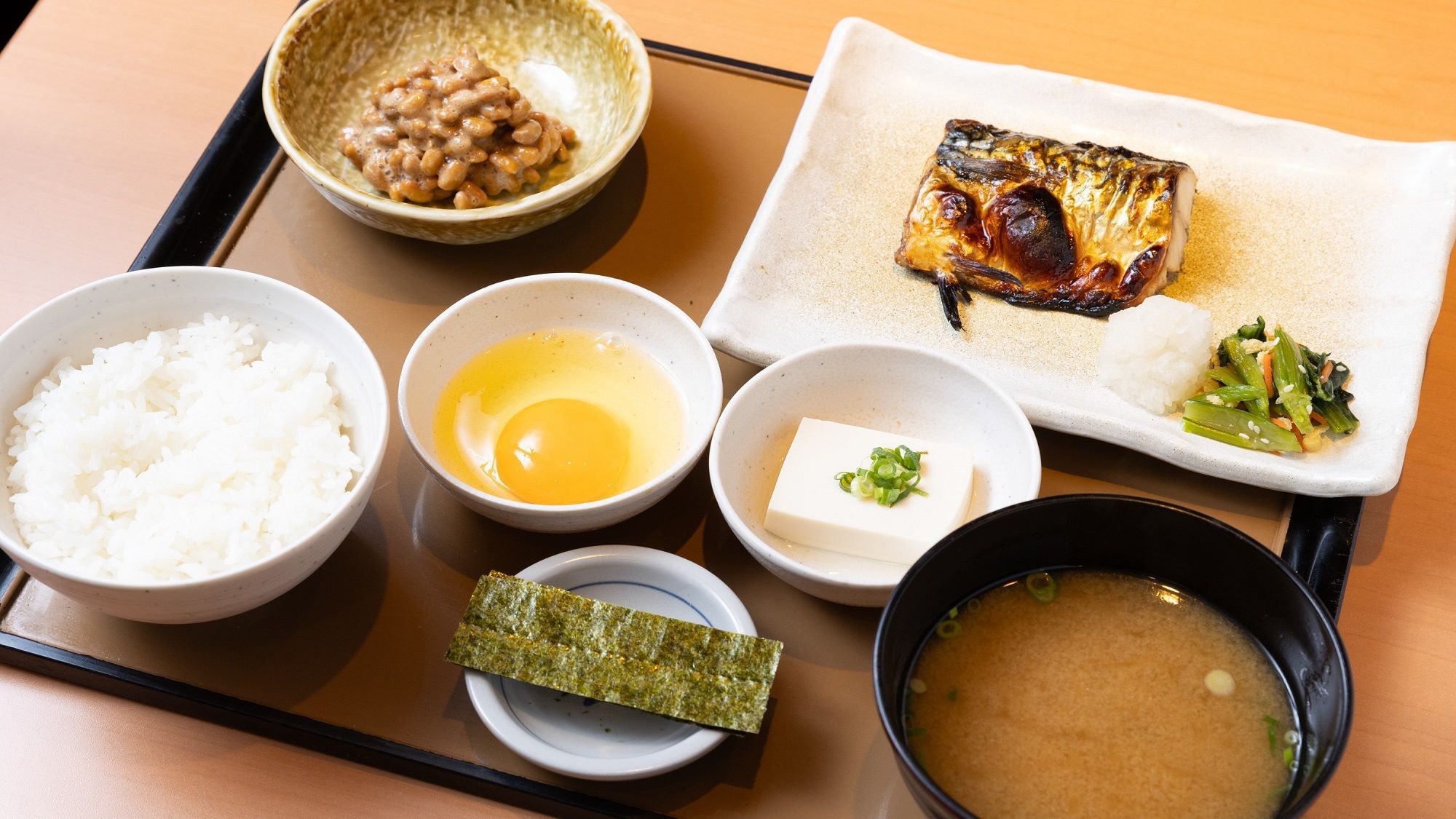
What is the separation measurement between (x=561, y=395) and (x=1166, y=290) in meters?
1.30

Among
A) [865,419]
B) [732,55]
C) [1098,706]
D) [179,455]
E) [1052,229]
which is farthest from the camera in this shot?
[732,55]

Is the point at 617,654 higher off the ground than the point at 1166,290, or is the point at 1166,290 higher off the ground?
the point at 1166,290

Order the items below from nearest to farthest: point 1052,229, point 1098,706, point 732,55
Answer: point 1098,706
point 1052,229
point 732,55

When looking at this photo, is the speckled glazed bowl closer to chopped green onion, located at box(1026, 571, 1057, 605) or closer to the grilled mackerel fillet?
the grilled mackerel fillet

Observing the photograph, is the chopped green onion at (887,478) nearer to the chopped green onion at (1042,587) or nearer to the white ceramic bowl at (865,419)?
the white ceramic bowl at (865,419)

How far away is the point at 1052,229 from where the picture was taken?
7.70 ft

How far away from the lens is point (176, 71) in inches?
109

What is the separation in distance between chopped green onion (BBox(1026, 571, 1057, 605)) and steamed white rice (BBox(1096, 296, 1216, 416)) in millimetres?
619

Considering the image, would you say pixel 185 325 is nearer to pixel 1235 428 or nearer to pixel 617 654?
pixel 617 654

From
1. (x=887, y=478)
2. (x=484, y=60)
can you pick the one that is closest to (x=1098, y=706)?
(x=887, y=478)

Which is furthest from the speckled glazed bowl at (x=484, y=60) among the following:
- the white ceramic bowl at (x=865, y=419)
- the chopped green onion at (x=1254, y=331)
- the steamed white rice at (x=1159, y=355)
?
the chopped green onion at (x=1254, y=331)

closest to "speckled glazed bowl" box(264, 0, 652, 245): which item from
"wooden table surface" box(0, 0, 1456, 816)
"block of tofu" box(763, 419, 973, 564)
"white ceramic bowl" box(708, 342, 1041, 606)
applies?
"wooden table surface" box(0, 0, 1456, 816)

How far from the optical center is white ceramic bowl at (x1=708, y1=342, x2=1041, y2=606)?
191cm

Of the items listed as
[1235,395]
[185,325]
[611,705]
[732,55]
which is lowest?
[611,705]
